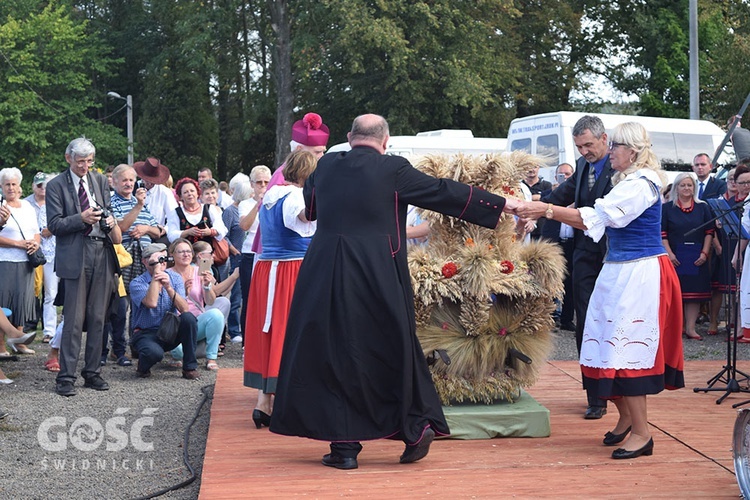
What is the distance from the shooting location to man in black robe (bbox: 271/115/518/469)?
555 centimetres

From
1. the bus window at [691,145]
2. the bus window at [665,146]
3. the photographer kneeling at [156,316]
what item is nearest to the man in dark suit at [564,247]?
the photographer kneeling at [156,316]

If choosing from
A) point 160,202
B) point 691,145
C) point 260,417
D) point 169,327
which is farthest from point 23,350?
point 691,145

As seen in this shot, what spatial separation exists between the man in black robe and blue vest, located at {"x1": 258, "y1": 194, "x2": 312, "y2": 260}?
1000 mm

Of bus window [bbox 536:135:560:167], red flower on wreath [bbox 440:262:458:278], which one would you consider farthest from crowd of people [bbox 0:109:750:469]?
bus window [bbox 536:135:560:167]

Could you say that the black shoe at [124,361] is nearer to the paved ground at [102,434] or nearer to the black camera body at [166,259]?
the paved ground at [102,434]

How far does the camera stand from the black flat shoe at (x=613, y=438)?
6.11m

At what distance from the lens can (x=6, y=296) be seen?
394 inches

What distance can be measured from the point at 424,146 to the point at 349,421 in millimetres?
14706

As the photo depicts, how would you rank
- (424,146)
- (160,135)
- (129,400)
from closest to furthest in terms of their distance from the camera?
(129,400)
(424,146)
(160,135)

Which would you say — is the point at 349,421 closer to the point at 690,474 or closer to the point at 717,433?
the point at 690,474

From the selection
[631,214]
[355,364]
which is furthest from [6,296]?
[631,214]

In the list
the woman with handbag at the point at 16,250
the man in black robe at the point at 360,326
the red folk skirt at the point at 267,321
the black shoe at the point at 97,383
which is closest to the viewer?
the man in black robe at the point at 360,326

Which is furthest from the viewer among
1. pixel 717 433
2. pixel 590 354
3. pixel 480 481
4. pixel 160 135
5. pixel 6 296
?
pixel 160 135

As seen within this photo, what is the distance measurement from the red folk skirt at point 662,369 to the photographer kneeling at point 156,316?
4164 mm
